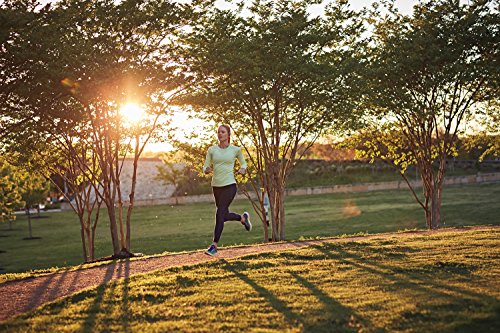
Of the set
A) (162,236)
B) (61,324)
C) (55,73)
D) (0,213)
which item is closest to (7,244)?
(0,213)

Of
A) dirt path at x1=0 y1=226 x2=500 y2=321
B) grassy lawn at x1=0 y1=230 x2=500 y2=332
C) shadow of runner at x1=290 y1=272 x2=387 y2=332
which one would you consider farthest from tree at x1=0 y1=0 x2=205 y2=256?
shadow of runner at x1=290 y1=272 x2=387 y2=332

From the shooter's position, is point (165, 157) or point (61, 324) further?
point (165, 157)

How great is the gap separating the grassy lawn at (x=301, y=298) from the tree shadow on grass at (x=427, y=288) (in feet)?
0.04

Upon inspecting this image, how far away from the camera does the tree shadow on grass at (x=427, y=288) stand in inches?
227

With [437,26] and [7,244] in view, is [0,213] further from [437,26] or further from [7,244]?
[437,26]

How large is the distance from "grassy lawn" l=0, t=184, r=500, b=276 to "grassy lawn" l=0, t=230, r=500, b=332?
2030 cm

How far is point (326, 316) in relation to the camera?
6070mm

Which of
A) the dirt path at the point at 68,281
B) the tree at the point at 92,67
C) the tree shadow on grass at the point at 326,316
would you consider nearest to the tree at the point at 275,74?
the tree at the point at 92,67

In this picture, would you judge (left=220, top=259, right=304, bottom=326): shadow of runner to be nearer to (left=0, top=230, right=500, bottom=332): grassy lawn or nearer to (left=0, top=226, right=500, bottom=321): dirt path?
(left=0, top=230, right=500, bottom=332): grassy lawn

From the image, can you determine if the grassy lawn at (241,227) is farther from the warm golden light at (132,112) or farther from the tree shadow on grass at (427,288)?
the tree shadow on grass at (427,288)

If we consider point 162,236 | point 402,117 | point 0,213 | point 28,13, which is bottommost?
point 162,236

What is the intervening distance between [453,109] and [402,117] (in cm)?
213

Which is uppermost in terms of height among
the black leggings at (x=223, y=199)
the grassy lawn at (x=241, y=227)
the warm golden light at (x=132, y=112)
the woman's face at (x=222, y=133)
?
the warm golden light at (x=132, y=112)

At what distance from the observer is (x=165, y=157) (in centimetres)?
2369
